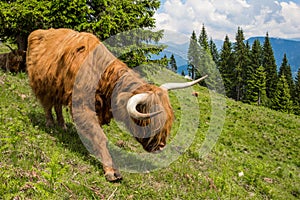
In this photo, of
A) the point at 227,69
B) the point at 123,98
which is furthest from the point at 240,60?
the point at 123,98

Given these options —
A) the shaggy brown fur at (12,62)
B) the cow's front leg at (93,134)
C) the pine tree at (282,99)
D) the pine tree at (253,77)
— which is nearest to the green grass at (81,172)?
the cow's front leg at (93,134)

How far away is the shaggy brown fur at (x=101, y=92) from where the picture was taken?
554 centimetres

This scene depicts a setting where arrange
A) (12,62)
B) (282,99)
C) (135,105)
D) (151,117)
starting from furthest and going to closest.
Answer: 1. (282,99)
2. (12,62)
3. (151,117)
4. (135,105)

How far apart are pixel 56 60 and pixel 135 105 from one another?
265 cm

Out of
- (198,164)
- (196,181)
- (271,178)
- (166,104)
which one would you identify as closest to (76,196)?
(166,104)

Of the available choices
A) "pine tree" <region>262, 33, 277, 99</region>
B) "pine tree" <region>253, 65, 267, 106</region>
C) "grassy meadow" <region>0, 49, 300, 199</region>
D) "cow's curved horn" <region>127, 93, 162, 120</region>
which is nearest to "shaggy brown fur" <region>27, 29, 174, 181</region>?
"cow's curved horn" <region>127, 93, 162, 120</region>

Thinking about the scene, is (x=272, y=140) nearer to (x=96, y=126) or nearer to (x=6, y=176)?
(x=96, y=126)

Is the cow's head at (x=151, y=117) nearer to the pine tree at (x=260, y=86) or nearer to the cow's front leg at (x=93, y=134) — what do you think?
the cow's front leg at (x=93, y=134)

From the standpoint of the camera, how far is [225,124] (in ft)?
63.2

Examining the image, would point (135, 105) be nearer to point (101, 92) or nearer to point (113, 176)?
point (101, 92)

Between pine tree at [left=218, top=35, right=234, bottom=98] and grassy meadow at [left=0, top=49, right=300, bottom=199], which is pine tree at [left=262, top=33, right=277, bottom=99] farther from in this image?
grassy meadow at [left=0, top=49, right=300, bottom=199]

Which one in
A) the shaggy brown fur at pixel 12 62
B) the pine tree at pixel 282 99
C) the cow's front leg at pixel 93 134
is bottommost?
the pine tree at pixel 282 99

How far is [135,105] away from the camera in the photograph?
16.9 feet

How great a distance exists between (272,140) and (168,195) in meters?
13.4
